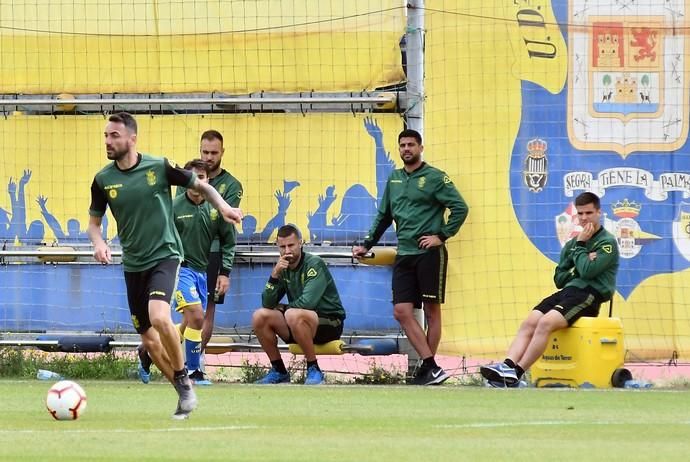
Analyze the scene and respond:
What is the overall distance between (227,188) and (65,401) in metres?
5.02

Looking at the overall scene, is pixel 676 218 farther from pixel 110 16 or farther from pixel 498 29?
pixel 110 16

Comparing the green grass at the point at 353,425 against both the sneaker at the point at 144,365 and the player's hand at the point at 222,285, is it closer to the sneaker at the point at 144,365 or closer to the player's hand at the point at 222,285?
the sneaker at the point at 144,365

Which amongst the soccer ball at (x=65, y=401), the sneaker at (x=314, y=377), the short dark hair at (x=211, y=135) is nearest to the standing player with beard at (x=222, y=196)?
the short dark hair at (x=211, y=135)

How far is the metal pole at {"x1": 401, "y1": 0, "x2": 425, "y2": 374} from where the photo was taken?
14.8m

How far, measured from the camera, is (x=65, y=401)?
9.87 meters

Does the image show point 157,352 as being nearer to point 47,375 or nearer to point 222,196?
point 222,196

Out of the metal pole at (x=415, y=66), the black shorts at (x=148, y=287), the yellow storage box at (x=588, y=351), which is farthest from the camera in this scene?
the metal pole at (x=415, y=66)

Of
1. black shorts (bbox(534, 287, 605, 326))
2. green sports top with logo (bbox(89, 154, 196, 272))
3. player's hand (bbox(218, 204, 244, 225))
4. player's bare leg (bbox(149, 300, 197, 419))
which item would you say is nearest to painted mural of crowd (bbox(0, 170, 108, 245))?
black shorts (bbox(534, 287, 605, 326))

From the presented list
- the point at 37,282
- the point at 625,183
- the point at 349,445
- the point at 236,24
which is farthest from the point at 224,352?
the point at 349,445

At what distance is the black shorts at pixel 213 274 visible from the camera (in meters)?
14.7

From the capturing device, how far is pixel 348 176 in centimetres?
1505

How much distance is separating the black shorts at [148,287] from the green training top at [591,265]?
442 cm

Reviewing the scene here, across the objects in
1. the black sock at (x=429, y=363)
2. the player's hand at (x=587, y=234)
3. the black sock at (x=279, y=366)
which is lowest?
the black sock at (x=279, y=366)

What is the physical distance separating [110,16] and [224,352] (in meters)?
3.60
